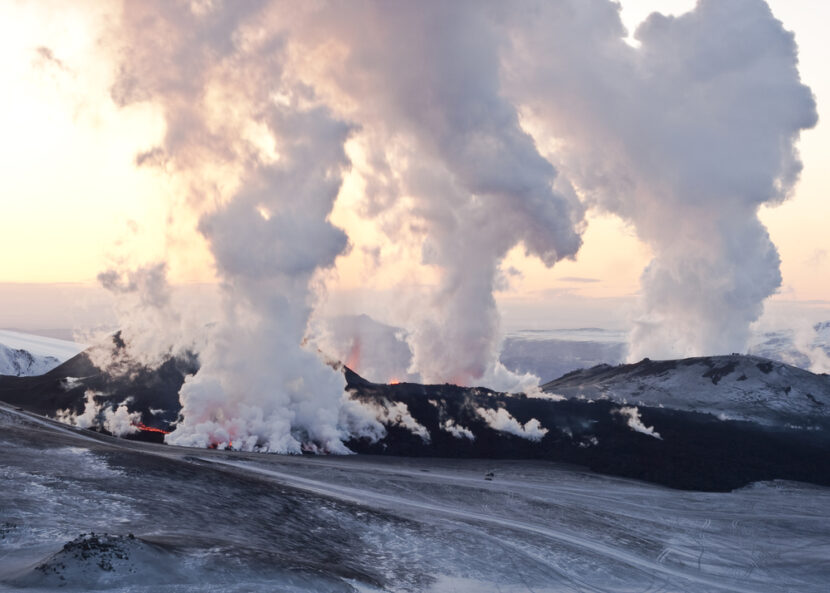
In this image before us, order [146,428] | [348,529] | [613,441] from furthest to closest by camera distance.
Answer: [613,441] → [146,428] → [348,529]

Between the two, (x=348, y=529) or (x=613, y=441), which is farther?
(x=613, y=441)

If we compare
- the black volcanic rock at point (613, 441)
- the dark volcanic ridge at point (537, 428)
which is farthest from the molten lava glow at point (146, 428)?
the black volcanic rock at point (613, 441)

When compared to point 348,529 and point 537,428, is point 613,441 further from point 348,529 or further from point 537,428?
point 348,529

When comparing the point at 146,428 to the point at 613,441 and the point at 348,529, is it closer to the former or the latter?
the point at 348,529

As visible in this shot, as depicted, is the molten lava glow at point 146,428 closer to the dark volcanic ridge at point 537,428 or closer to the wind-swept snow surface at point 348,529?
the dark volcanic ridge at point 537,428

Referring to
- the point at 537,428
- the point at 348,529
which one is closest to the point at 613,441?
the point at 537,428

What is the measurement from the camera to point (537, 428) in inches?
5738

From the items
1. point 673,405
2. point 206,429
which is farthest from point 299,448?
point 673,405

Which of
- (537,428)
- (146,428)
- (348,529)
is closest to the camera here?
(348,529)

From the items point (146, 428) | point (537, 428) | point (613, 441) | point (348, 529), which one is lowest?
point (348, 529)

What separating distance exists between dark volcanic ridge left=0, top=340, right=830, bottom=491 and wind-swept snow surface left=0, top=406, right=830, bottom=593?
18.6 meters

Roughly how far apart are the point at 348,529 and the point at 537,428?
84.7m

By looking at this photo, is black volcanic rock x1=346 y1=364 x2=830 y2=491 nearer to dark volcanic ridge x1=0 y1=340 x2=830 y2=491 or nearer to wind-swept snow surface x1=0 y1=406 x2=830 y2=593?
dark volcanic ridge x1=0 y1=340 x2=830 y2=491

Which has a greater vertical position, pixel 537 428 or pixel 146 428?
pixel 537 428
